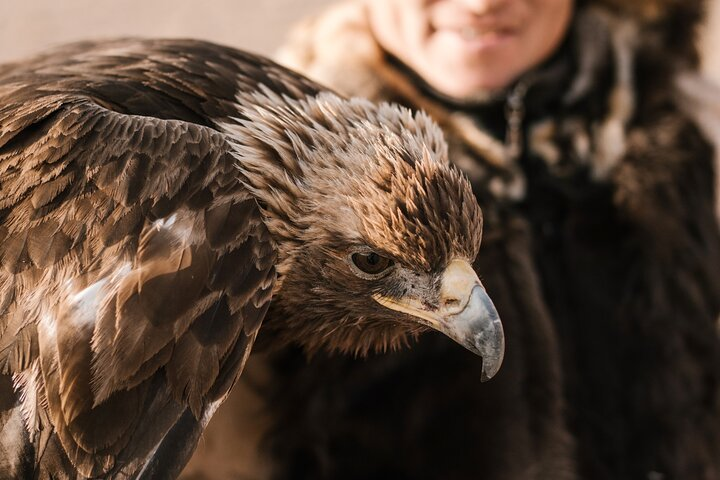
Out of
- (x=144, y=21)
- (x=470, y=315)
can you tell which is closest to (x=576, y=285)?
(x=470, y=315)

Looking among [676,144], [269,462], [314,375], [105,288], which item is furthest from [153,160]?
[676,144]

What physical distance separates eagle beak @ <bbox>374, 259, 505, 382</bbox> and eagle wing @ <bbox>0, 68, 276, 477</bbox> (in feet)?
0.91

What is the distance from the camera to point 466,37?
2.20m

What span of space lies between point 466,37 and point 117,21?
97.0 inches

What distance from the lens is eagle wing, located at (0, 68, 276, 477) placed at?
1.24m

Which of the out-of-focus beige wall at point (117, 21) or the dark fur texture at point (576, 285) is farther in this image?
the out-of-focus beige wall at point (117, 21)

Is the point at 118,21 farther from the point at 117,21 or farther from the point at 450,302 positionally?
the point at 450,302

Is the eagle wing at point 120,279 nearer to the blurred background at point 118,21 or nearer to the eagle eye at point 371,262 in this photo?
the eagle eye at point 371,262

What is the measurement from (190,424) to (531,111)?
4.67 ft

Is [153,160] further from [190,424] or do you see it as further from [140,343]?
[190,424]

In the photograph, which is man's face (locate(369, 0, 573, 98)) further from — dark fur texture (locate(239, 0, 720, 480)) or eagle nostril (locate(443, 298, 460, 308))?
eagle nostril (locate(443, 298, 460, 308))

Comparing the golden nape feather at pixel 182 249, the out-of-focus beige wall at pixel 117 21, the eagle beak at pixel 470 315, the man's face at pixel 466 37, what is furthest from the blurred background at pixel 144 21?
the eagle beak at pixel 470 315

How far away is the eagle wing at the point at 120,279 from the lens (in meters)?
1.24

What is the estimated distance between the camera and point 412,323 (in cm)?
147
